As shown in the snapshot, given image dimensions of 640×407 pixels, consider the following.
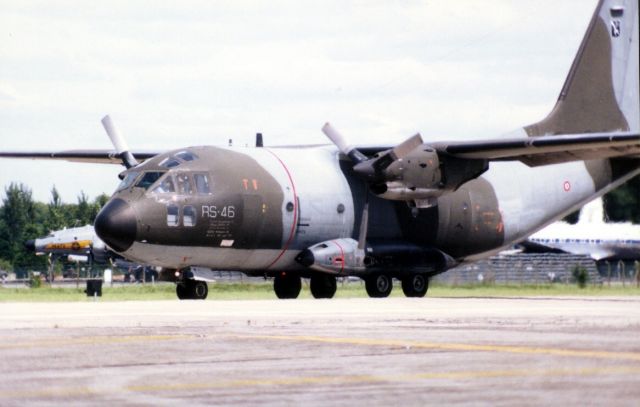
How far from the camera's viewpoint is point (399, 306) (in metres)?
26.8

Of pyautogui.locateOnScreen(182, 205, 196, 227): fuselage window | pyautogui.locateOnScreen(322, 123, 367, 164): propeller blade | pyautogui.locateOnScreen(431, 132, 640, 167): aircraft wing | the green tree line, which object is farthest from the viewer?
the green tree line

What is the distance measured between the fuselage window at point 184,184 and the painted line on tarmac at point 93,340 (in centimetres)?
1428

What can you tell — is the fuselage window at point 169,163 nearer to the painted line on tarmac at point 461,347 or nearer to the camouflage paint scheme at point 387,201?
the camouflage paint scheme at point 387,201

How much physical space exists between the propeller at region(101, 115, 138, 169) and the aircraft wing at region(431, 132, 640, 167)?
9.06 m

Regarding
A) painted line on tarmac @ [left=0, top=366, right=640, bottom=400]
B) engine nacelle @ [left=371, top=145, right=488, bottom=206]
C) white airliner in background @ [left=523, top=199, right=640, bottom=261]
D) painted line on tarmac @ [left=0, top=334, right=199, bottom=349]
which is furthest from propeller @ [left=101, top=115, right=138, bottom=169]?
white airliner in background @ [left=523, top=199, right=640, bottom=261]

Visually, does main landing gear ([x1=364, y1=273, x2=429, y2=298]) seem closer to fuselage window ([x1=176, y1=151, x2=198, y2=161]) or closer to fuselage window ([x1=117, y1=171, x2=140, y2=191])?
fuselage window ([x1=176, y1=151, x2=198, y2=161])

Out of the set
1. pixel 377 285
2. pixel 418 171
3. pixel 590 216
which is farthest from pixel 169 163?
pixel 590 216

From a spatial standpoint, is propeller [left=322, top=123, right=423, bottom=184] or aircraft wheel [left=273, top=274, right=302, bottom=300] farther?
aircraft wheel [left=273, top=274, right=302, bottom=300]

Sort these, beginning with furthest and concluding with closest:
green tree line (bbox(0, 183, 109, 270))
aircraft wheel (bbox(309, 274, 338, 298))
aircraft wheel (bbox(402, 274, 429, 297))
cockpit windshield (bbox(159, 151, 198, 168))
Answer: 1. green tree line (bbox(0, 183, 109, 270))
2. aircraft wheel (bbox(402, 274, 429, 297))
3. aircraft wheel (bbox(309, 274, 338, 298))
4. cockpit windshield (bbox(159, 151, 198, 168))

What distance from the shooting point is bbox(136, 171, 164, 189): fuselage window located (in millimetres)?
30844

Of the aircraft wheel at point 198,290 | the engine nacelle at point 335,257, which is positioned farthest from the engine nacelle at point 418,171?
the aircraft wheel at point 198,290

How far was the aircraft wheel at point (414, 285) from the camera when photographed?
118 ft

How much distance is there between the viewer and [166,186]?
3089 centimetres

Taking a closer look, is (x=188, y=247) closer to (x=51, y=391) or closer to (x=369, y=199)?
(x=369, y=199)
